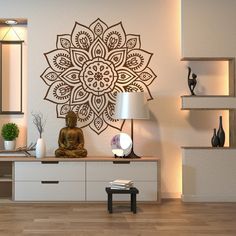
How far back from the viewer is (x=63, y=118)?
5.44 meters

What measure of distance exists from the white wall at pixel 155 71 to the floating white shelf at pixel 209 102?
0.96 feet

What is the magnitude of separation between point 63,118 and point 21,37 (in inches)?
44.3

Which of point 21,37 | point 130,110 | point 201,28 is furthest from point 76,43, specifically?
point 201,28

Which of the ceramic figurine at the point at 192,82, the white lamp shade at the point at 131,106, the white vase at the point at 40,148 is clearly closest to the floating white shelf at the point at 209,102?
the ceramic figurine at the point at 192,82

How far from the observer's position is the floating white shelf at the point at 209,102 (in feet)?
17.0

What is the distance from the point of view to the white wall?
5.43 meters

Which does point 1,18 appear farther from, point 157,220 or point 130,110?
point 157,220

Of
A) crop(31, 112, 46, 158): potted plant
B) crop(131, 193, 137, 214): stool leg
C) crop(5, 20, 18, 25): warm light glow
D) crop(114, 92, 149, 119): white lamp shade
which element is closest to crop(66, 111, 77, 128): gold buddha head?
crop(31, 112, 46, 158): potted plant

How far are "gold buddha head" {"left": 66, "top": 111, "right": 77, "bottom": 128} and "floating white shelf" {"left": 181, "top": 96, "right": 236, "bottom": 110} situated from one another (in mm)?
1244

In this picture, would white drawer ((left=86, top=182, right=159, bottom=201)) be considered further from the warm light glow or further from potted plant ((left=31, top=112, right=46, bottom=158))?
the warm light glow

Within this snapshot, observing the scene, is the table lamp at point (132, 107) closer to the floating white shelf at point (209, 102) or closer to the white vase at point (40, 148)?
the floating white shelf at point (209, 102)

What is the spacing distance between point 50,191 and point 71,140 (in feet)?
1.99

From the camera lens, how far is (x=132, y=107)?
5.04 metres

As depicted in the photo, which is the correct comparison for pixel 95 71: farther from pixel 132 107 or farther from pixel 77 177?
pixel 77 177
